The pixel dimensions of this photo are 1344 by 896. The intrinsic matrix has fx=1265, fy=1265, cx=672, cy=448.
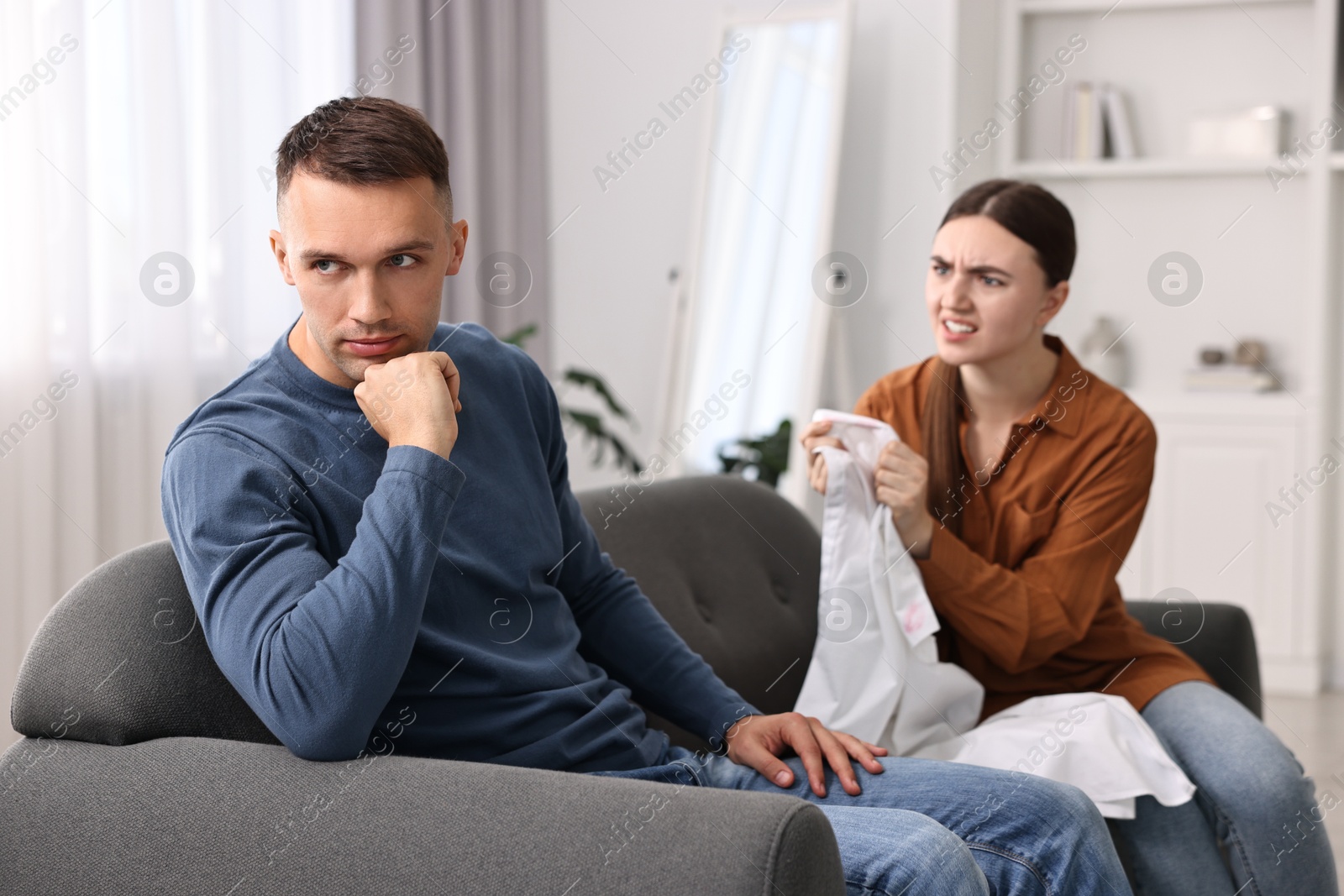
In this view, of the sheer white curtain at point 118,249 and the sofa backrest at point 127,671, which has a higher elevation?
the sheer white curtain at point 118,249

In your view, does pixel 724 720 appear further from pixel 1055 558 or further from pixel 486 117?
pixel 486 117

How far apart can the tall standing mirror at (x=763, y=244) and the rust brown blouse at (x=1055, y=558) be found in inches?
87.9

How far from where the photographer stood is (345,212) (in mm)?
1217

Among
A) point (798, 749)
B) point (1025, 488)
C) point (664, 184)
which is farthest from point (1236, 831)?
point (664, 184)

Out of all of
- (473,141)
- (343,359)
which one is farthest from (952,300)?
(473,141)

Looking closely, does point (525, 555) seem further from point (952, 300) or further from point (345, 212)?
point (952, 300)

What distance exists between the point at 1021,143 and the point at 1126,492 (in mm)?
2861

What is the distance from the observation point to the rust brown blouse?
182cm

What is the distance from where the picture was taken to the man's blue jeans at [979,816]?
1244 mm

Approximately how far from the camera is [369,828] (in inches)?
41.1

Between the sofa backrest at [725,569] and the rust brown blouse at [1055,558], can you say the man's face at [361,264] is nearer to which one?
the sofa backrest at [725,569]

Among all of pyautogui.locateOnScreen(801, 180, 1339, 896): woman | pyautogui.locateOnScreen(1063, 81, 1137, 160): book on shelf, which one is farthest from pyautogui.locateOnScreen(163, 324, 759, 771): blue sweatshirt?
pyautogui.locateOnScreen(1063, 81, 1137, 160): book on shelf

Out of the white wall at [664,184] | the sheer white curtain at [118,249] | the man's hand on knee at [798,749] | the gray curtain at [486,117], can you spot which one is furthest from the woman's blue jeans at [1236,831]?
the gray curtain at [486,117]

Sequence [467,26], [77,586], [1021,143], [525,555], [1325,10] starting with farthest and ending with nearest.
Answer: [1021,143] < [467,26] < [1325,10] < [525,555] < [77,586]
